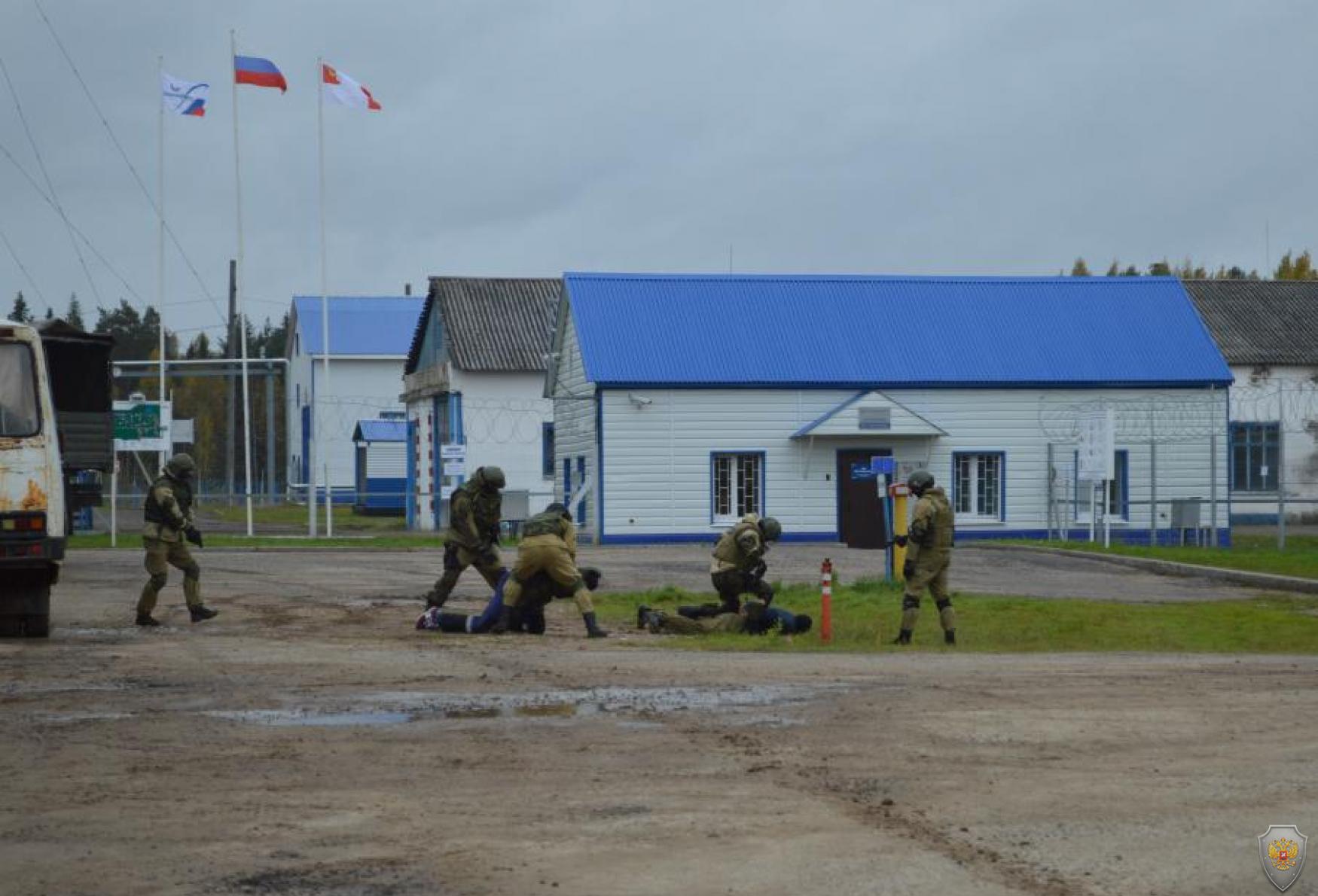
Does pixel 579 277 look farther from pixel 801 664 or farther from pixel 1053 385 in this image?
pixel 801 664

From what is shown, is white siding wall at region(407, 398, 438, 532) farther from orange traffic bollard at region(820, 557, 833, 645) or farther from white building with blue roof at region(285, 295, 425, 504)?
orange traffic bollard at region(820, 557, 833, 645)

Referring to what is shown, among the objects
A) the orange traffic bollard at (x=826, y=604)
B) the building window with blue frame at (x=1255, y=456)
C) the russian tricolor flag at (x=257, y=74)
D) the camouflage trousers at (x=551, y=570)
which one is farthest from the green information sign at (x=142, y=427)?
the building window with blue frame at (x=1255, y=456)

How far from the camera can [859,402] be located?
44.0m

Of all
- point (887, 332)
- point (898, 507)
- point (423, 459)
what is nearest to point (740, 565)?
point (898, 507)

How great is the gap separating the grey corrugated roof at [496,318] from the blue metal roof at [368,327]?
16.6m

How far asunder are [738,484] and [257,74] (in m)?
13.9

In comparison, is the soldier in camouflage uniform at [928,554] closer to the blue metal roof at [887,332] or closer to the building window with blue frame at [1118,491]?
the blue metal roof at [887,332]

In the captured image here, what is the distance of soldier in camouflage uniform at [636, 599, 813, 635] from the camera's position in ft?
64.3

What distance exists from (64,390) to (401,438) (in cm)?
3292

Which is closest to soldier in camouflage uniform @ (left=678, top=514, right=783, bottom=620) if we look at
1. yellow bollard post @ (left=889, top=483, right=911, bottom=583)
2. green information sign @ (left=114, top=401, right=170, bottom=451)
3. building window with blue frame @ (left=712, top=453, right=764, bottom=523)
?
yellow bollard post @ (left=889, top=483, right=911, bottom=583)

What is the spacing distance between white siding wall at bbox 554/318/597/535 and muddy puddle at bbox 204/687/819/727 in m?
29.3

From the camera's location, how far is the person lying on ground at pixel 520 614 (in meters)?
19.5

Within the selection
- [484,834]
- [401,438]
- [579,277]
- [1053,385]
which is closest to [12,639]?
[484,834]

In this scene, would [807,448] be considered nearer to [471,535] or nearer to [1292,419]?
[1292,419]
